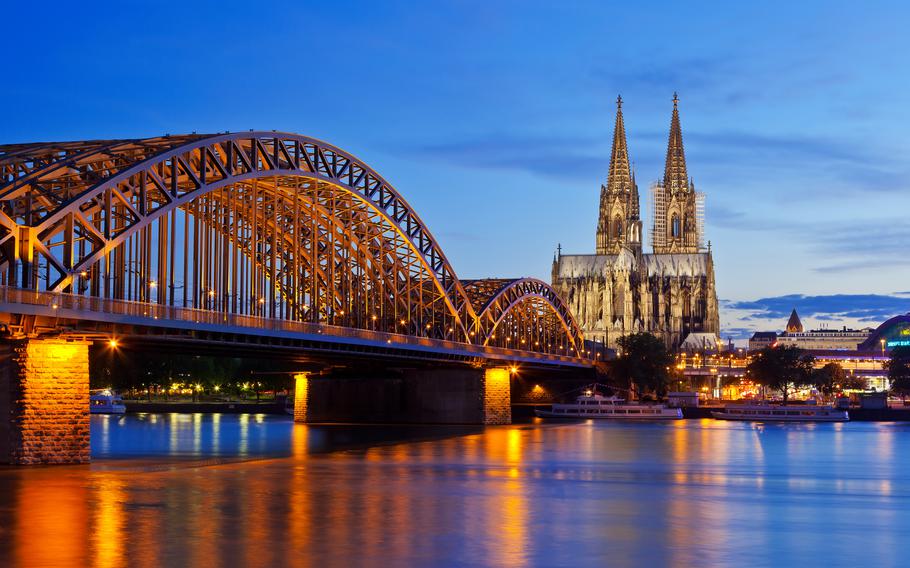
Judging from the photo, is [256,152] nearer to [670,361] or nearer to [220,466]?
[220,466]

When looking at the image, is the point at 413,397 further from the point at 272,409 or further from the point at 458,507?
the point at 458,507

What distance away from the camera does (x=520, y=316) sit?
161 m

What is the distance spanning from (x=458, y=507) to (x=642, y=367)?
140 meters

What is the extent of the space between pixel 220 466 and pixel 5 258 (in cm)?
1329

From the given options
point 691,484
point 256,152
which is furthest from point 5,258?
point 691,484

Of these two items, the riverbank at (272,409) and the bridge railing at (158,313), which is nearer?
the bridge railing at (158,313)

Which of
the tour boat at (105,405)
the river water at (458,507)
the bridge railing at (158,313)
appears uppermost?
the bridge railing at (158,313)

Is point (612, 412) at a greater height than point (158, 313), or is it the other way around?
point (158, 313)

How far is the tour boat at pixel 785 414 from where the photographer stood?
146625 mm

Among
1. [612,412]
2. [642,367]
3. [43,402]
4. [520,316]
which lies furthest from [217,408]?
[43,402]

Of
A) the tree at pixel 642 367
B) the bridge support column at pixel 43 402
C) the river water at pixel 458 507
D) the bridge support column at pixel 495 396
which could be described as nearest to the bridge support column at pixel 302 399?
the bridge support column at pixel 495 396

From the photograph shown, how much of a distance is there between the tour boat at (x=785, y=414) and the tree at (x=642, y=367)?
26.4 meters

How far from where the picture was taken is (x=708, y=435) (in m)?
107

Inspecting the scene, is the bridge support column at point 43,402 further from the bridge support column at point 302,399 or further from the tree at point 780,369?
the tree at point 780,369
